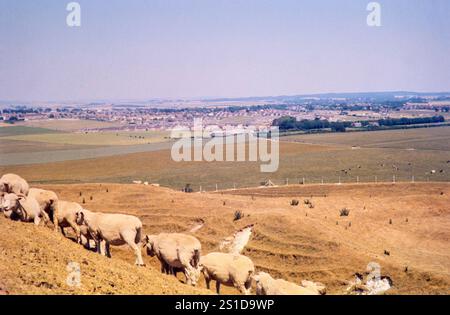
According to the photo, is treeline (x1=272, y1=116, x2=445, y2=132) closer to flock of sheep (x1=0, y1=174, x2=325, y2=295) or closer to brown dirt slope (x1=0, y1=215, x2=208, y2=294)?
flock of sheep (x1=0, y1=174, x2=325, y2=295)

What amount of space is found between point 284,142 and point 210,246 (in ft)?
252

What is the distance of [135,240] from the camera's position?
55.7 feet

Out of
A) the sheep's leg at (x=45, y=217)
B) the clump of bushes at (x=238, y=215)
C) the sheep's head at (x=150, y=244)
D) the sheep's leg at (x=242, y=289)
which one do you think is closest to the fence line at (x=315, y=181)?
the clump of bushes at (x=238, y=215)

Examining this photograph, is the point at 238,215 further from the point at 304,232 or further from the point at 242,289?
the point at 242,289

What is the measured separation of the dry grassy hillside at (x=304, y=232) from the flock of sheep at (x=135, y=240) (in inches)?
40.8

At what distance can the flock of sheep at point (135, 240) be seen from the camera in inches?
612

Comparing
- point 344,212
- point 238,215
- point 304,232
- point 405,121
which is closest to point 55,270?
point 304,232

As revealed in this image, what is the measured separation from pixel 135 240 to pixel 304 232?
8.59 m

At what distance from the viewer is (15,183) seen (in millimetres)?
17594

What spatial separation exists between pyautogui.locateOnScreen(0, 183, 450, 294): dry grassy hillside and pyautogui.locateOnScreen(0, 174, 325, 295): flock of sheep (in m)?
1.04

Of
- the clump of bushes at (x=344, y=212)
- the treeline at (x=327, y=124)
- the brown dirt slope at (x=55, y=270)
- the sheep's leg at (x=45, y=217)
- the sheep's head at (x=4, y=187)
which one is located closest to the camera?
the brown dirt slope at (x=55, y=270)

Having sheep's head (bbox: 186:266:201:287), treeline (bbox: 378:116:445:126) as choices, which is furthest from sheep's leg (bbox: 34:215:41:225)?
treeline (bbox: 378:116:445:126)

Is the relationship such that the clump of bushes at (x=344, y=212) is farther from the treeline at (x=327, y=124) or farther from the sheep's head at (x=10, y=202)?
the treeline at (x=327, y=124)
